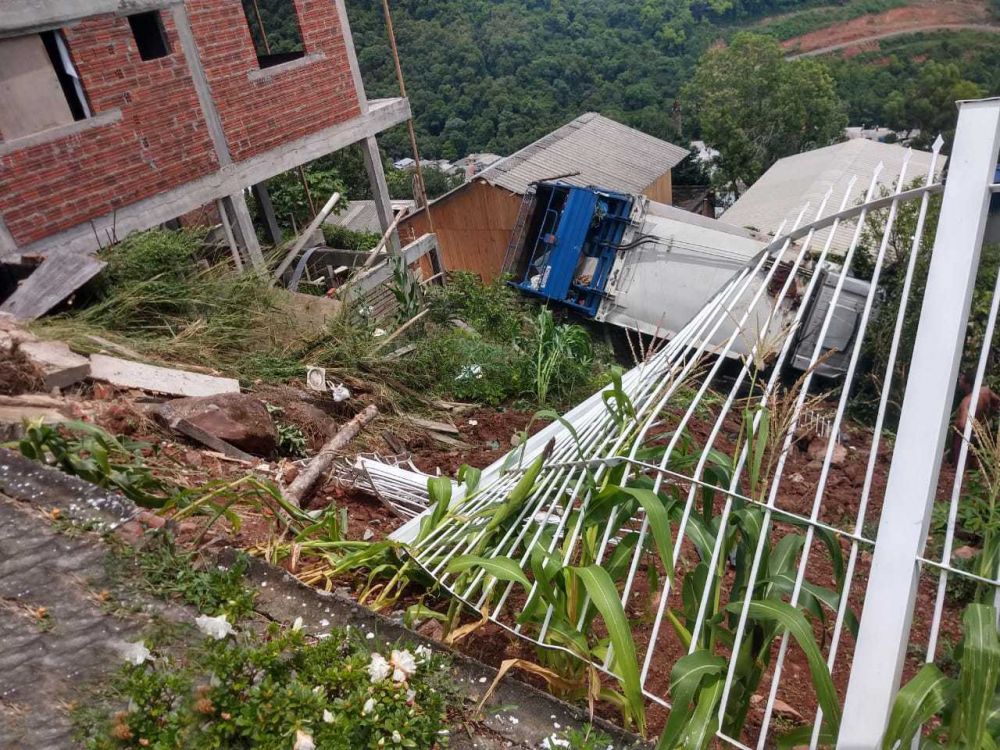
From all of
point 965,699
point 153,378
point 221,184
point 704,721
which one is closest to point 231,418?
point 153,378

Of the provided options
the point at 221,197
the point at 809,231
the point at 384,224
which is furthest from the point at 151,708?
the point at 384,224

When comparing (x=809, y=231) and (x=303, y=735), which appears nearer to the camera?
(x=303, y=735)

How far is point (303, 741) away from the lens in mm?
1630

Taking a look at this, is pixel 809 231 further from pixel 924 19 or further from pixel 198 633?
pixel 924 19

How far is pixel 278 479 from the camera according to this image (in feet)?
12.9

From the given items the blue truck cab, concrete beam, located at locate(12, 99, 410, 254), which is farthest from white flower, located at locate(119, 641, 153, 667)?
the blue truck cab

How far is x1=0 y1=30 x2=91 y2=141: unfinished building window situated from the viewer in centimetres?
646

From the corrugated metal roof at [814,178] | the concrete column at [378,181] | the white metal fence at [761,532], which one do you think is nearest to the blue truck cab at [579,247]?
the concrete column at [378,181]

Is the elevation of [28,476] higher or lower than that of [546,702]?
higher

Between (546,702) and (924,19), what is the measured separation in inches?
2325

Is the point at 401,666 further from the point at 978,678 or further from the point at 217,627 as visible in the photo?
the point at 978,678

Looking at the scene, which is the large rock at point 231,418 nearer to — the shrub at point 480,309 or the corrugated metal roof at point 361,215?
the shrub at point 480,309

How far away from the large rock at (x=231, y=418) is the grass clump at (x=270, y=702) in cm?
249

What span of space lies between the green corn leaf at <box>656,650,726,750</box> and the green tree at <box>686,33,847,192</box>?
2238 cm
